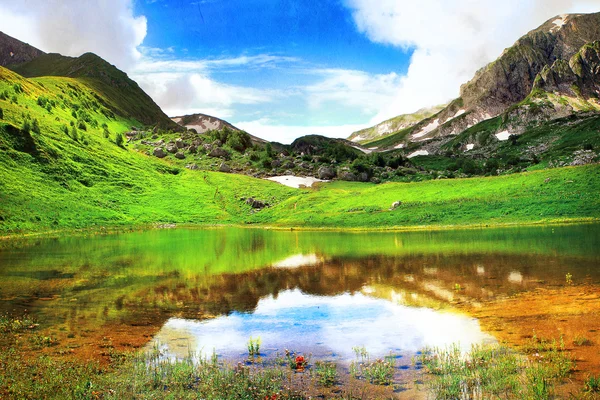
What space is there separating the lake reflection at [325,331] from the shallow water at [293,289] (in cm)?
5

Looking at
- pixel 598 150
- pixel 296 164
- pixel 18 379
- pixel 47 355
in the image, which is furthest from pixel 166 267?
pixel 598 150

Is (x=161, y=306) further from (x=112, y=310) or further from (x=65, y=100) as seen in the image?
(x=65, y=100)

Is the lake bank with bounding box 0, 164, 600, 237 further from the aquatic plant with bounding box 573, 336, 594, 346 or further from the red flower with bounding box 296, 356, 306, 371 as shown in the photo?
the red flower with bounding box 296, 356, 306, 371

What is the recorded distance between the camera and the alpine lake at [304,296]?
14.7 meters

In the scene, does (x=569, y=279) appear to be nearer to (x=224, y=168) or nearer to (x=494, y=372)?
(x=494, y=372)

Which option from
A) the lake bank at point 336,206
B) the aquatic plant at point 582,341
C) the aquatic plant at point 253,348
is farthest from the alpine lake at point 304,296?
the lake bank at point 336,206

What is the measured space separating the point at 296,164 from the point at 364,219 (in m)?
77.6

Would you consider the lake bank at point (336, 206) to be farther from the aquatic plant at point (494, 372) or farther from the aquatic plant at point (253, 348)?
the aquatic plant at point (253, 348)

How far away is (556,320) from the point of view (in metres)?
15.5

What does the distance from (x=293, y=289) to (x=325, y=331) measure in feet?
27.9

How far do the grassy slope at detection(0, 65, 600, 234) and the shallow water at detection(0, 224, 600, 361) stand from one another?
76.9 feet

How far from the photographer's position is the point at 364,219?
244ft

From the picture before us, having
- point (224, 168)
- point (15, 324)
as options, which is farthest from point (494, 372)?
point (224, 168)

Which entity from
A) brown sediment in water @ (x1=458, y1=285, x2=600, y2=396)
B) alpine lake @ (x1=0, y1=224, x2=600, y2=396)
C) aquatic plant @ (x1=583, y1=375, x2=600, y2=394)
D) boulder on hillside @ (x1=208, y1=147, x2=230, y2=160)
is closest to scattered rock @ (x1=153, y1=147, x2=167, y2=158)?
boulder on hillside @ (x1=208, y1=147, x2=230, y2=160)
